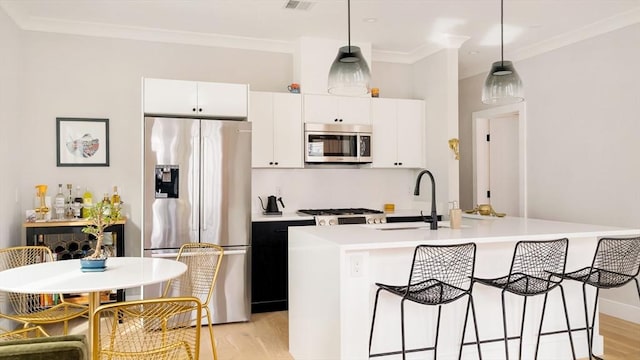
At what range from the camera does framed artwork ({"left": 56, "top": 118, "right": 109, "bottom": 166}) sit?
4566 mm

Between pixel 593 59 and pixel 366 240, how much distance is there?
3.36m

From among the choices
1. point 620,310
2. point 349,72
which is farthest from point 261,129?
point 620,310

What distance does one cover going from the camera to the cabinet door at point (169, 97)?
14.1 ft

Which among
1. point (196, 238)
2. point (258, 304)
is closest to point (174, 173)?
point (196, 238)

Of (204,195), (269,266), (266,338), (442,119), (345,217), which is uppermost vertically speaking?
(442,119)

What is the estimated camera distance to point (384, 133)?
211 inches

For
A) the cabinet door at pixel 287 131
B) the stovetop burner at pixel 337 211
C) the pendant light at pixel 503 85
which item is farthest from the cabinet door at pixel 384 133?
the pendant light at pixel 503 85

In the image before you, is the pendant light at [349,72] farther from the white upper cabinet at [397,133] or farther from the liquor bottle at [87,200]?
the liquor bottle at [87,200]

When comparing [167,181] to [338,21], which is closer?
[167,181]

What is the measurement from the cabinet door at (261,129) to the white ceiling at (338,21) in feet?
2.15

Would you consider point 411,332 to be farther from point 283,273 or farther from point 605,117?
point 605,117

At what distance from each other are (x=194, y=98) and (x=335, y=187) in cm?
185

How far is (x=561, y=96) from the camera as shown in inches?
195

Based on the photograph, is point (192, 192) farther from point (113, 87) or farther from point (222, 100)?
point (113, 87)
